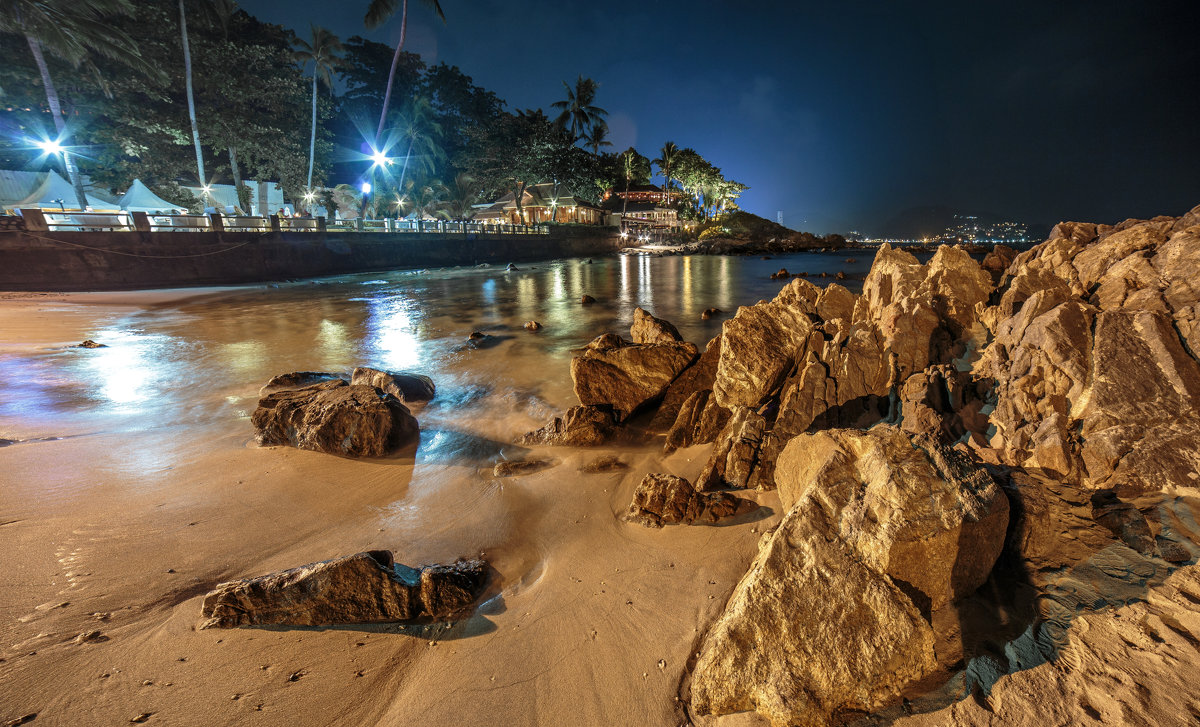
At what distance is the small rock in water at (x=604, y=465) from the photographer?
5.30m

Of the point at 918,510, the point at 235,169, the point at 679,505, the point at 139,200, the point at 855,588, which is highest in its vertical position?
the point at 235,169

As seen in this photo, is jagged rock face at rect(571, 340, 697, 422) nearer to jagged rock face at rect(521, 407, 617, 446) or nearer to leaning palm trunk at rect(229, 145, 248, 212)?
jagged rock face at rect(521, 407, 617, 446)

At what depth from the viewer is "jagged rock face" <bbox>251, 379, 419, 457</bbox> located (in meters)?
5.46

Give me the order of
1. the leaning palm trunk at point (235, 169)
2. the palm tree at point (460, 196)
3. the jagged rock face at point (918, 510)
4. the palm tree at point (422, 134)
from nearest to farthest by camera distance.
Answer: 1. the jagged rock face at point (918, 510)
2. the leaning palm trunk at point (235, 169)
3. the palm tree at point (422, 134)
4. the palm tree at point (460, 196)

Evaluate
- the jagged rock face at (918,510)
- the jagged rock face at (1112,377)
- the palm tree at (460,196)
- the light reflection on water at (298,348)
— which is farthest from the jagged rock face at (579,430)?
the palm tree at (460,196)

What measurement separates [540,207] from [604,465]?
6470 cm

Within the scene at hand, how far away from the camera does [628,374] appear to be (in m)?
6.69

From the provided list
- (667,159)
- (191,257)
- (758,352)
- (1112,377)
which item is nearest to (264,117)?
(191,257)

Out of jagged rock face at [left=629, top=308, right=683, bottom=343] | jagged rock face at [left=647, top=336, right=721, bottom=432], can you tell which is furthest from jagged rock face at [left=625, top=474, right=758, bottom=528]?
jagged rock face at [left=629, top=308, right=683, bottom=343]

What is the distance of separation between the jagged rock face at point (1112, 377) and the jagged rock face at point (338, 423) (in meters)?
6.44

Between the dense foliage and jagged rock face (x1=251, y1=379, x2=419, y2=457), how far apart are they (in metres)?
32.6

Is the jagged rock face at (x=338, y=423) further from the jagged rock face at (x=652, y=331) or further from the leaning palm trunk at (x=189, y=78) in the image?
the leaning palm trunk at (x=189, y=78)

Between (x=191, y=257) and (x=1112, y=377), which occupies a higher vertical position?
(x=191, y=257)

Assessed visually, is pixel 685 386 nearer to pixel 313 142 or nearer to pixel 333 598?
pixel 333 598
